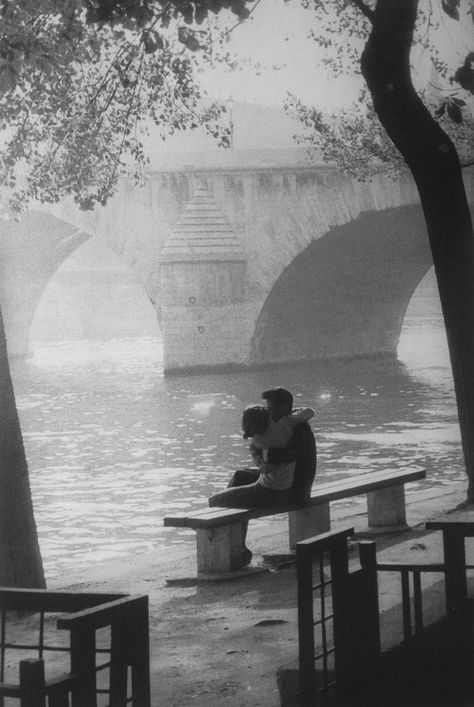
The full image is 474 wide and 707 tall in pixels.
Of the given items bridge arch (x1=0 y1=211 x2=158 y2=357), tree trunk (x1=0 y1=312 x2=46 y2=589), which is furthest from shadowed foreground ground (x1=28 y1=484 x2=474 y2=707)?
bridge arch (x1=0 y1=211 x2=158 y2=357)

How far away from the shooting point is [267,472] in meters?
8.36

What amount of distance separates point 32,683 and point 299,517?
600 cm

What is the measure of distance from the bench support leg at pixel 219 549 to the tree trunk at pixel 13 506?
0.99 m

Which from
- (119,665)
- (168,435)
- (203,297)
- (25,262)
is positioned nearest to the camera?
(119,665)

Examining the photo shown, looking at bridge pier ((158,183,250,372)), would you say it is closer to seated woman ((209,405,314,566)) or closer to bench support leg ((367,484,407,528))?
bench support leg ((367,484,407,528))

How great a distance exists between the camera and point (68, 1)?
8.96m

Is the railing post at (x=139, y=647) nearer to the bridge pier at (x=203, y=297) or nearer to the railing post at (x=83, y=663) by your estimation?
the railing post at (x=83, y=663)

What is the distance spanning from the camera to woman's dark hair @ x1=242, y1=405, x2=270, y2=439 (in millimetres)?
8062

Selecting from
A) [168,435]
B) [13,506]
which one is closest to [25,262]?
[168,435]

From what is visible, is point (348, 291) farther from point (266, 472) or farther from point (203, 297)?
point (266, 472)

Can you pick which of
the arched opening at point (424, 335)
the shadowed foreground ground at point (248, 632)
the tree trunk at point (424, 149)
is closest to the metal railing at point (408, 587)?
the shadowed foreground ground at point (248, 632)

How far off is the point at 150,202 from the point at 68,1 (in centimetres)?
2970

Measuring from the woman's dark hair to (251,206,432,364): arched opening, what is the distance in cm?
2785

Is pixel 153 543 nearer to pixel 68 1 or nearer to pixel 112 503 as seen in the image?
pixel 112 503
